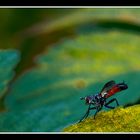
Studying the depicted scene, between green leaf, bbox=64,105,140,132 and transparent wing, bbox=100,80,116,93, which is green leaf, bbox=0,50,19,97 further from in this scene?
transparent wing, bbox=100,80,116,93

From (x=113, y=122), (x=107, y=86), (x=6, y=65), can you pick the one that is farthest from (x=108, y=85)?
(x=6, y=65)

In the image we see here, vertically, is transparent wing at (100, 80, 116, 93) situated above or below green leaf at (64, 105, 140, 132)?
above

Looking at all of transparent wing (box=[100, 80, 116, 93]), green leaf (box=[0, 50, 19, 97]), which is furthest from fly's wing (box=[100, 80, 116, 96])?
green leaf (box=[0, 50, 19, 97])

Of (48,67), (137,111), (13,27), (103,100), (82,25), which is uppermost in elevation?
(13,27)

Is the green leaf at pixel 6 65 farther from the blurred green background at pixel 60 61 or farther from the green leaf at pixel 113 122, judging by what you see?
the green leaf at pixel 113 122

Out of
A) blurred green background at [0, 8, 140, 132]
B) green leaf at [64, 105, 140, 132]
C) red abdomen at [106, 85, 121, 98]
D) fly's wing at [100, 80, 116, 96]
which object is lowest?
green leaf at [64, 105, 140, 132]
